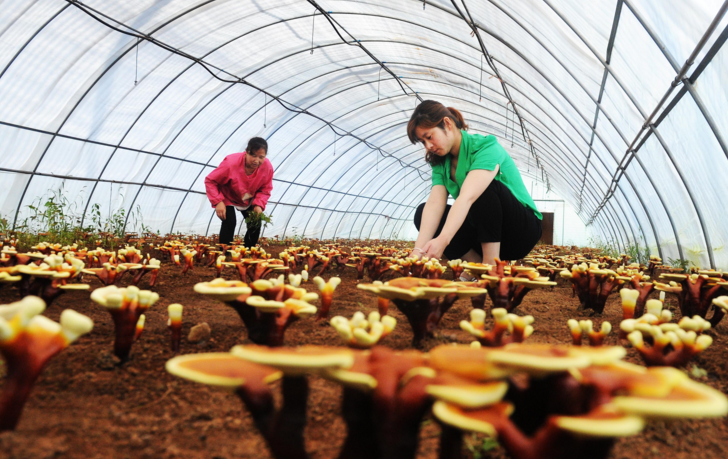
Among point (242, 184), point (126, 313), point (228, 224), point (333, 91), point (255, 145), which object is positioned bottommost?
point (126, 313)

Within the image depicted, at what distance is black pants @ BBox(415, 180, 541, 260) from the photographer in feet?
12.8

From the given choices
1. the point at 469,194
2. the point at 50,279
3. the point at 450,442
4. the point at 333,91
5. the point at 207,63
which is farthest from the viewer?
the point at 333,91

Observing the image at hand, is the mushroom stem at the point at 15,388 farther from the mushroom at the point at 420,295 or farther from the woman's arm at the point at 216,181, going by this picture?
the woman's arm at the point at 216,181

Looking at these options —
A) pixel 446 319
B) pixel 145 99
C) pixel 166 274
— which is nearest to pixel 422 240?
pixel 446 319

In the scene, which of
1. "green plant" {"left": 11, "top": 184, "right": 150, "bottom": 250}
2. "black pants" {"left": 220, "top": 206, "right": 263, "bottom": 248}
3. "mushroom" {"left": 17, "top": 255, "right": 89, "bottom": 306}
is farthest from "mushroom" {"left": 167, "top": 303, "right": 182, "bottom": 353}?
"black pants" {"left": 220, "top": 206, "right": 263, "bottom": 248}

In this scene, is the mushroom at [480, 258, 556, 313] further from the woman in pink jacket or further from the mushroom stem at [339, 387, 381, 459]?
the woman in pink jacket

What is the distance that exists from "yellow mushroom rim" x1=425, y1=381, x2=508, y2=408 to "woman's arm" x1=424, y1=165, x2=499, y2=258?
261cm

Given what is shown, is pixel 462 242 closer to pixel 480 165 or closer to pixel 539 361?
pixel 480 165

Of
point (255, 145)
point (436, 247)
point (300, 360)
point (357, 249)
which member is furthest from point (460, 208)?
point (255, 145)

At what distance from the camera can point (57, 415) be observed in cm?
132

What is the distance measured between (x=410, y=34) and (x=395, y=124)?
914 centimetres

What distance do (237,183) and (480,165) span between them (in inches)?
171

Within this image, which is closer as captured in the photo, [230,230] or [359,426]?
[359,426]

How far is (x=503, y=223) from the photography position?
14.2 ft
